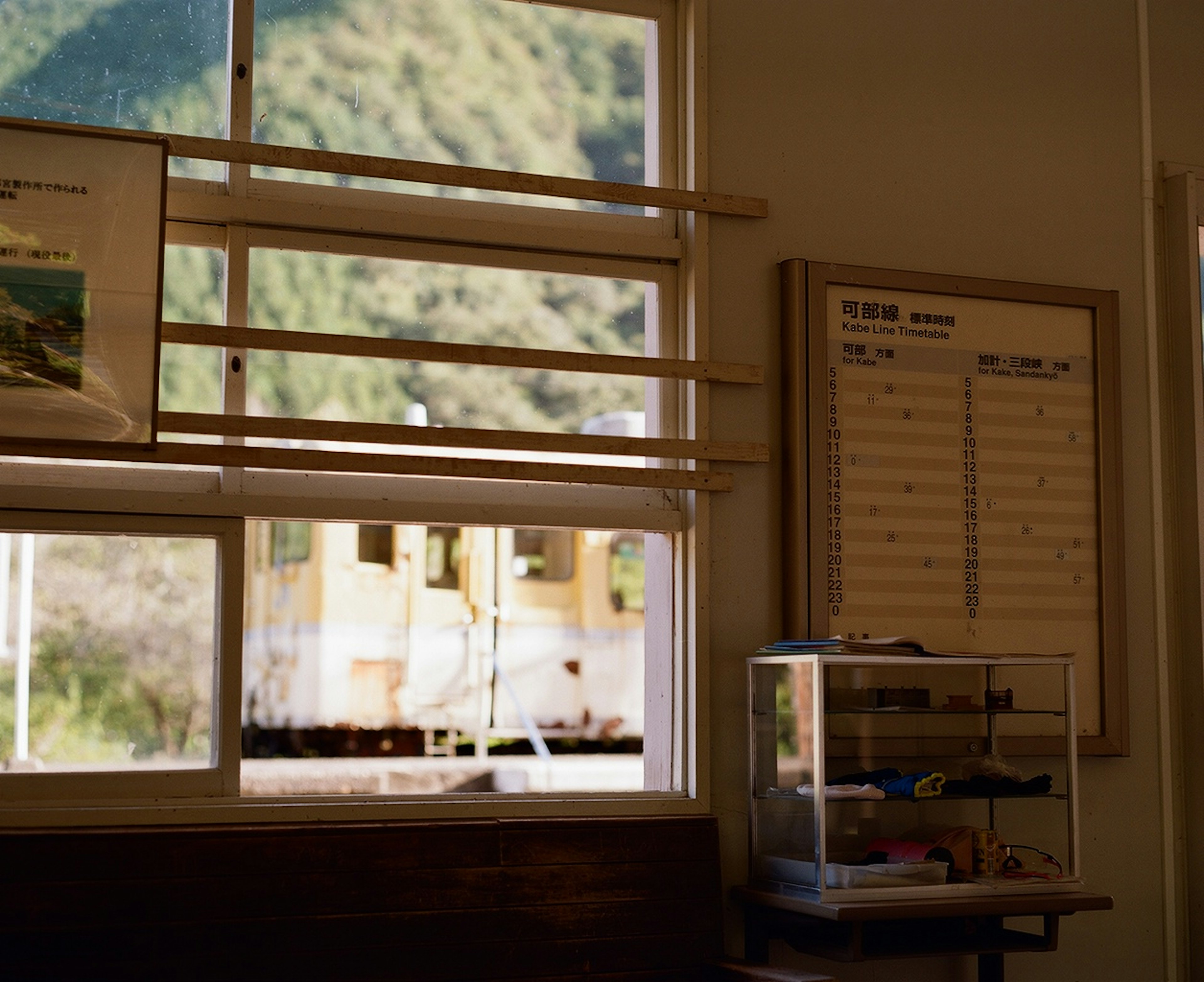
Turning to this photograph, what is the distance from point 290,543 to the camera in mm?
3539

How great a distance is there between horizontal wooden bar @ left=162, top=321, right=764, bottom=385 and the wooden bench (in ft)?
3.39

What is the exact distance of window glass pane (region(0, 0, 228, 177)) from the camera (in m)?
3.03

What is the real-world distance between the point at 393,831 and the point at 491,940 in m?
0.31

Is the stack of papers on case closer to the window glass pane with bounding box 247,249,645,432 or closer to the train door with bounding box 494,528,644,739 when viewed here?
the train door with bounding box 494,528,644,739

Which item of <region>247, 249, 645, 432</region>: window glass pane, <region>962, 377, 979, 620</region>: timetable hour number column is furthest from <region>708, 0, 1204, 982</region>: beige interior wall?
<region>962, 377, 979, 620</region>: timetable hour number column

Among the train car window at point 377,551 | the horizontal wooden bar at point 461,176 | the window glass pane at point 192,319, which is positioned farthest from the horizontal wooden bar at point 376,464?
the train car window at point 377,551

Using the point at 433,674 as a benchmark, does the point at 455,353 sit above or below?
above

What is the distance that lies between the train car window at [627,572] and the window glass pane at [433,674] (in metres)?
0.04

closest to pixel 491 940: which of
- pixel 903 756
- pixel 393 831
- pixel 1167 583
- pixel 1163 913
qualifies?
pixel 393 831

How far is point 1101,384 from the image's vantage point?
144 inches

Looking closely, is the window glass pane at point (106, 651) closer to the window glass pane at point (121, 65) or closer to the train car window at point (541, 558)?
the window glass pane at point (121, 65)

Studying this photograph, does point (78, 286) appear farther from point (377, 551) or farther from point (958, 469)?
point (958, 469)

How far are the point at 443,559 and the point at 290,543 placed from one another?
2.16ft

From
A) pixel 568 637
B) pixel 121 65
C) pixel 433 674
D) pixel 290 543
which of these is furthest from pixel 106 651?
pixel 568 637
